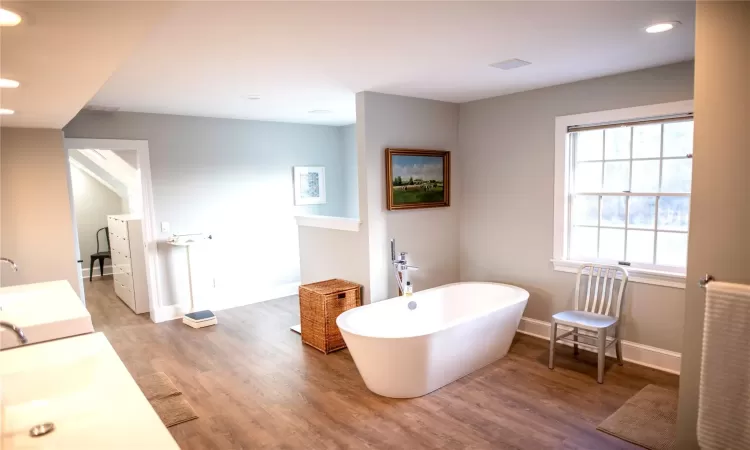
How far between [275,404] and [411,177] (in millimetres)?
2416

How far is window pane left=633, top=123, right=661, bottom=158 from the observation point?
359 centimetres

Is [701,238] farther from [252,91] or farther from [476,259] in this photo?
[252,91]

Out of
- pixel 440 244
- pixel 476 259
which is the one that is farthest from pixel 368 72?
pixel 476 259

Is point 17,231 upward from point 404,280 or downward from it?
upward

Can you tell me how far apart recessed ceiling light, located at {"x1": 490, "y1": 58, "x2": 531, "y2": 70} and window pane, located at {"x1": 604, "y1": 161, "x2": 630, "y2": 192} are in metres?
1.30

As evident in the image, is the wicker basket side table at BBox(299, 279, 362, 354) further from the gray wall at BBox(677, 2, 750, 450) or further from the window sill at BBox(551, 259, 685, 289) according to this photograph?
the gray wall at BBox(677, 2, 750, 450)

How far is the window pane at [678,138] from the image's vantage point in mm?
3414

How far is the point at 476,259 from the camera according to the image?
193 inches

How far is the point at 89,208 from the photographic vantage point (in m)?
7.80

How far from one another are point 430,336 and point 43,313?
2262mm

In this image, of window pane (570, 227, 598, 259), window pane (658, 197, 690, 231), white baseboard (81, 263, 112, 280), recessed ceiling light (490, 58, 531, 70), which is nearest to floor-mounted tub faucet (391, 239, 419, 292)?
window pane (570, 227, 598, 259)

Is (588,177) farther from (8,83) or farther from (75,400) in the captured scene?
(8,83)

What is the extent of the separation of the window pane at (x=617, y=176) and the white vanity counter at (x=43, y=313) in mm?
3929

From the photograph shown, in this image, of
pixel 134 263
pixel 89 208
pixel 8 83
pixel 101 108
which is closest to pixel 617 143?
pixel 8 83
